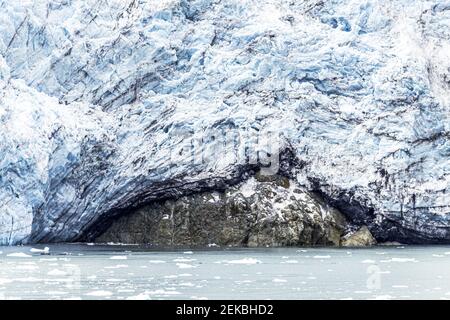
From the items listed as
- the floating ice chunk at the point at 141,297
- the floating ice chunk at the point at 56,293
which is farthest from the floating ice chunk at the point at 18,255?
the floating ice chunk at the point at 141,297

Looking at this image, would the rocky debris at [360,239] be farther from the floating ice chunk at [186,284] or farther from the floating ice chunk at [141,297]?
the floating ice chunk at [141,297]

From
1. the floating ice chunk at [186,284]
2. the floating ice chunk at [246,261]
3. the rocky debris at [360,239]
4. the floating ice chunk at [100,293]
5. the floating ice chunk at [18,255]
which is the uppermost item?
the rocky debris at [360,239]

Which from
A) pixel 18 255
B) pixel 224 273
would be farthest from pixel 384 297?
pixel 18 255

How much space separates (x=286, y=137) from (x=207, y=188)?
2979mm

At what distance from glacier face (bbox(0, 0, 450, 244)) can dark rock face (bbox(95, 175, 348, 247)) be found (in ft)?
1.47

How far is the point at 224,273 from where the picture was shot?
18.8 metres

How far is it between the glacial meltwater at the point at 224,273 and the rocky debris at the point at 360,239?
2244 millimetres

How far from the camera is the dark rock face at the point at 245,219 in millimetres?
29062

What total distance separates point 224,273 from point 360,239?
37.8 feet

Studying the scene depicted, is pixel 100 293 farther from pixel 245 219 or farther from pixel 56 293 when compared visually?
pixel 245 219

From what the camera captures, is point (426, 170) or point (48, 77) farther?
point (48, 77)

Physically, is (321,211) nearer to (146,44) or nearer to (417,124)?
(417,124)
